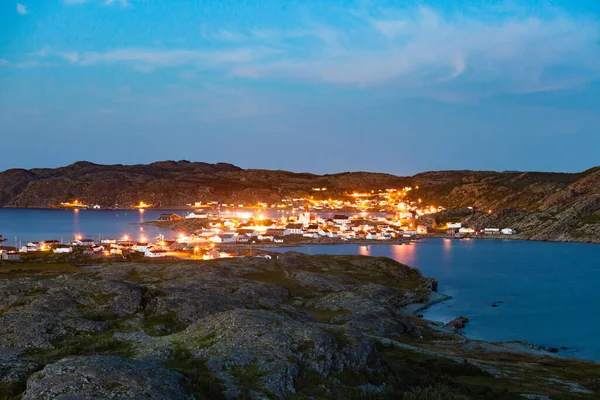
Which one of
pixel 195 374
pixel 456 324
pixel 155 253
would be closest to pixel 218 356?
pixel 195 374

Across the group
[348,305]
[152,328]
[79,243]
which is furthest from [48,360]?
[79,243]

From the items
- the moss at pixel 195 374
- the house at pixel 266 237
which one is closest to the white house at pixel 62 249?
the house at pixel 266 237

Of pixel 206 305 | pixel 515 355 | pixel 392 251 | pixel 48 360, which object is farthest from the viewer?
pixel 392 251

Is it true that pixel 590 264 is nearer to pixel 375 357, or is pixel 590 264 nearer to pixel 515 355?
pixel 515 355

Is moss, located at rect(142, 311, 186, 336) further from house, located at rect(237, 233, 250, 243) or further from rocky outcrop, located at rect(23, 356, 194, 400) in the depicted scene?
house, located at rect(237, 233, 250, 243)

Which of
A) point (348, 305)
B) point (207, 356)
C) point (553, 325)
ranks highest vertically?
point (207, 356)

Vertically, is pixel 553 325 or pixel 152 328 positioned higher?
pixel 152 328

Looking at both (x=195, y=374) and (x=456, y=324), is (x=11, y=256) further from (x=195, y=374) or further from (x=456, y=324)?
(x=195, y=374)

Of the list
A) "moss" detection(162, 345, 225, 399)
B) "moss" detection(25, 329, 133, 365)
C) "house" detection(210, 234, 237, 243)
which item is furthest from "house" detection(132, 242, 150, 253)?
"moss" detection(162, 345, 225, 399)
